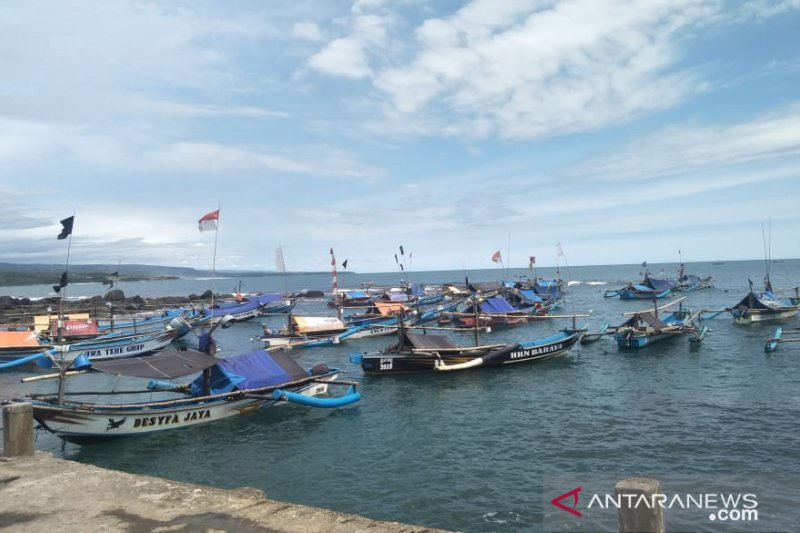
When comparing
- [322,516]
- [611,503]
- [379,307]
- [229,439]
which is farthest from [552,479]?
[379,307]

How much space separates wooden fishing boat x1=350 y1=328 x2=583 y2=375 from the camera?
2939cm

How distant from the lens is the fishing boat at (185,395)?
17.3 metres

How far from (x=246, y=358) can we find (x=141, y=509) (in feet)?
47.3

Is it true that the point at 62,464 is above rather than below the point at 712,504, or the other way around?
above

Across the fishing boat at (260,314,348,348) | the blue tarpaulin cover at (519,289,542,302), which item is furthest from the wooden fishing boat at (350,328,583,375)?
the blue tarpaulin cover at (519,289,542,302)

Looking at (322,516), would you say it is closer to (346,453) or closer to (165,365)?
(346,453)

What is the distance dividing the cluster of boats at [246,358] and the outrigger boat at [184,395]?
0.04 m

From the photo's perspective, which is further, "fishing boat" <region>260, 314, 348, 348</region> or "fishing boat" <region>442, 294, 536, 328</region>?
"fishing boat" <region>442, 294, 536, 328</region>

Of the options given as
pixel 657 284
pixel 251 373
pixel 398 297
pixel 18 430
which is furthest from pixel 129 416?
pixel 657 284

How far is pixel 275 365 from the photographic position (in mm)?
23438

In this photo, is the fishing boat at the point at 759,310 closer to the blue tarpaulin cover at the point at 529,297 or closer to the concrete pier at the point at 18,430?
the blue tarpaulin cover at the point at 529,297

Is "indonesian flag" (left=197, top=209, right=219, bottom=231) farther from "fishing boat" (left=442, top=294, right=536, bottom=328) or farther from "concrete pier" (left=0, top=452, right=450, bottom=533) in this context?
"fishing boat" (left=442, top=294, right=536, bottom=328)

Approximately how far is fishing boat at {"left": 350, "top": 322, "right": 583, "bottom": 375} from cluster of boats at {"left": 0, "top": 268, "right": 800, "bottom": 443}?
6cm

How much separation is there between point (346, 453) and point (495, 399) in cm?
932
